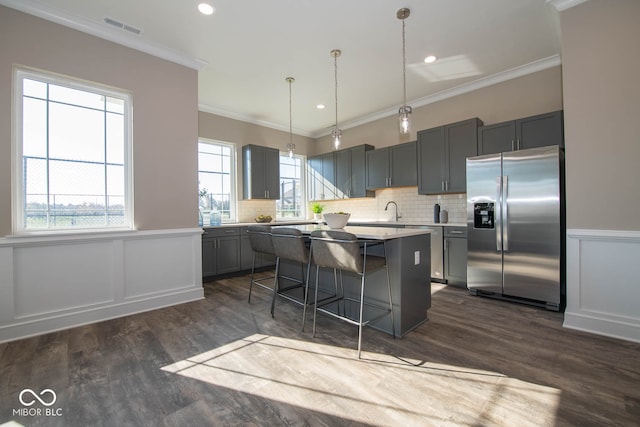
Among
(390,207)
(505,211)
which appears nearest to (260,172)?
(390,207)

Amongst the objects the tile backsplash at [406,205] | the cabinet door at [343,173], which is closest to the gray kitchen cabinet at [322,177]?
the cabinet door at [343,173]

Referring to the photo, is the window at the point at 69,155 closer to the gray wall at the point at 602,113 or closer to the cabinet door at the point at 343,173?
the cabinet door at the point at 343,173

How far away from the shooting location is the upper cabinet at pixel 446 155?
4.00 meters

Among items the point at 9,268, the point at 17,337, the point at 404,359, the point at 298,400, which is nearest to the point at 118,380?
the point at 298,400

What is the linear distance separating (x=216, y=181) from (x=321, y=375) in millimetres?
4157

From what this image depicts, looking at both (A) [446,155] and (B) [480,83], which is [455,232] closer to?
(A) [446,155]

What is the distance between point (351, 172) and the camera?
18.5 ft

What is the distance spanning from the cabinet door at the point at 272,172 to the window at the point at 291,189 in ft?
1.69

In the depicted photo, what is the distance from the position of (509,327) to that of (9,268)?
180 inches

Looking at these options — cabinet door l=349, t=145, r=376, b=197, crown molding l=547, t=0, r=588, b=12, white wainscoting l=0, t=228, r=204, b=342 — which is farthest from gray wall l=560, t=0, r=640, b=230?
white wainscoting l=0, t=228, r=204, b=342

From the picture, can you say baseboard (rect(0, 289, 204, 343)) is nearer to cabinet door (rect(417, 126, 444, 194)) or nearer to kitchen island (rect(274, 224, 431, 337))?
kitchen island (rect(274, 224, 431, 337))

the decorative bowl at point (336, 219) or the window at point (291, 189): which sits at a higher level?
the window at point (291, 189)

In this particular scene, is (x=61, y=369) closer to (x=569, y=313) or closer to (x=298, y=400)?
(x=298, y=400)

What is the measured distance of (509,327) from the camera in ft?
8.60
